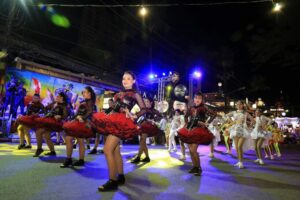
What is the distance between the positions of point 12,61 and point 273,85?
22836 mm

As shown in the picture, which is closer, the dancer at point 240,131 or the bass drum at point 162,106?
the dancer at point 240,131

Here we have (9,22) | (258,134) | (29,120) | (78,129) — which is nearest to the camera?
(78,129)

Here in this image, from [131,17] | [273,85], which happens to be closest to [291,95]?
[273,85]

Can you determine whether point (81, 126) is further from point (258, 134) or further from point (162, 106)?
point (162, 106)

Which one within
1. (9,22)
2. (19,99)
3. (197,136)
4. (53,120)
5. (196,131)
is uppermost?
(9,22)

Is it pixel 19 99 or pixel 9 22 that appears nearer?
pixel 9 22

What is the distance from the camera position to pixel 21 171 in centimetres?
482

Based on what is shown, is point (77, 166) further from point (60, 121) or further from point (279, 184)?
point (279, 184)

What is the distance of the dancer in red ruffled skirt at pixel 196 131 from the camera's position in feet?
18.4

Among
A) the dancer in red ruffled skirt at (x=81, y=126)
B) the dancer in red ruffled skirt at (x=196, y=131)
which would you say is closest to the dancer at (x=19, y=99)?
the dancer in red ruffled skirt at (x=81, y=126)

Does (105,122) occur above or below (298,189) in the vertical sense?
above

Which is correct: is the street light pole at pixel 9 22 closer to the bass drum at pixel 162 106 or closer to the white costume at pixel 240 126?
the bass drum at pixel 162 106

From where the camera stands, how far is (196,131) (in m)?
5.64

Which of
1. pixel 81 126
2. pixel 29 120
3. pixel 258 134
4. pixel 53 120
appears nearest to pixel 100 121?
pixel 81 126
